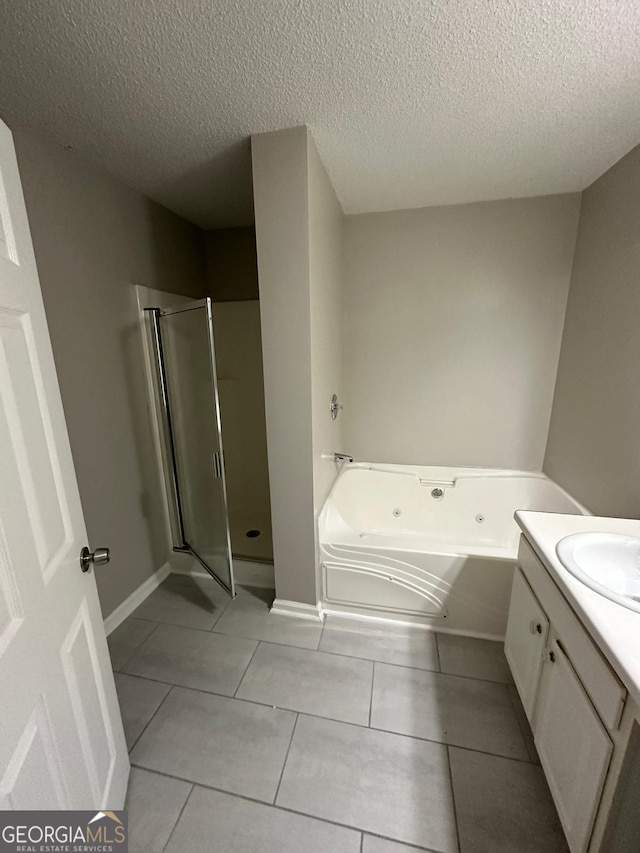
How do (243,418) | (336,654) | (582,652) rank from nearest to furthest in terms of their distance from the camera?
(582,652), (336,654), (243,418)

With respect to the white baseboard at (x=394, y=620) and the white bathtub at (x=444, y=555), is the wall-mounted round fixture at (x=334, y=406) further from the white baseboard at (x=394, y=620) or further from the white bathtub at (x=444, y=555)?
the white baseboard at (x=394, y=620)

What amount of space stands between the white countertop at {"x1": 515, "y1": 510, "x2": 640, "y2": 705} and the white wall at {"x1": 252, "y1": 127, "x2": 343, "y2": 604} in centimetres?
100

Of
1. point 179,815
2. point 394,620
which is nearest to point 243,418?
point 394,620

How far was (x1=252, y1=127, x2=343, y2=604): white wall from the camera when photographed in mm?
1503

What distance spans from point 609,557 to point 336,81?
1882 millimetres

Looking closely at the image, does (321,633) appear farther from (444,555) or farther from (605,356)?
(605,356)

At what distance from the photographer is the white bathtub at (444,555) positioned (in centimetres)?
179

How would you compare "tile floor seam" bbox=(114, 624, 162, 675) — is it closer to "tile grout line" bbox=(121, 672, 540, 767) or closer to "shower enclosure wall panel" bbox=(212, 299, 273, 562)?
"tile grout line" bbox=(121, 672, 540, 767)

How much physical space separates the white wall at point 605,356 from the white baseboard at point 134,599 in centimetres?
258

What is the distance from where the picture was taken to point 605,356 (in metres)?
1.81

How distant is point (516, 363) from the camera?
2.39 metres

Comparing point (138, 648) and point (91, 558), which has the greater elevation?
point (91, 558)

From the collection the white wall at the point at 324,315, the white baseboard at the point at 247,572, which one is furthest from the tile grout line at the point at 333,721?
the white wall at the point at 324,315

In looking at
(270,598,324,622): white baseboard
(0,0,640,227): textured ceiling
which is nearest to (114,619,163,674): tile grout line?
(270,598,324,622): white baseboard
